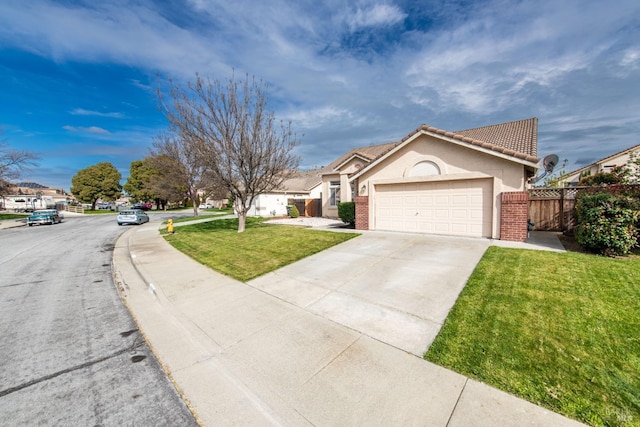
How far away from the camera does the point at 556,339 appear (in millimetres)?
3287

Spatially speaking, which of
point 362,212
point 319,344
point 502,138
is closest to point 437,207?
point 362,212

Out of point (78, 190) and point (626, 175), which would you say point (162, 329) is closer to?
point (626, 175)

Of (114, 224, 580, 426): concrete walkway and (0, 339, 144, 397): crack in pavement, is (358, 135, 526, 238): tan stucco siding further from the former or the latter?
(0, 339, 144, 397): crack in pavement

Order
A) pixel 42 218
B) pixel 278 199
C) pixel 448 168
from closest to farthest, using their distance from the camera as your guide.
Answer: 1. pixel 448 168
2. pixel 42 218
3. pixel 278 199

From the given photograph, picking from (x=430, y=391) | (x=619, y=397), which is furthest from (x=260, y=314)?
(x=619, y=397)

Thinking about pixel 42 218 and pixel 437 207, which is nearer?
pixel 437 207

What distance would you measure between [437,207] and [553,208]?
17.7ft

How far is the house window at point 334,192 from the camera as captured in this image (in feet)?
65.2

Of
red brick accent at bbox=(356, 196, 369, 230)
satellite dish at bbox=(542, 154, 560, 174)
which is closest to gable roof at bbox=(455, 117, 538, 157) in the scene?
satellite dish at bbox=(542, 154, 560, 174)

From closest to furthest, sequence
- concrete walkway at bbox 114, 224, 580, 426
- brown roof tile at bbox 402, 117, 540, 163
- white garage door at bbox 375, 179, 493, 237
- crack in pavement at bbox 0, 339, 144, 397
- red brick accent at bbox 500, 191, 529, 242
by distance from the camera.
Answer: concrete walkway at bbox 114, 224, 580, 426 < crack in pavement at bbox 0, 339, 144, 397 < red brick accent at bbox 500, 191, 529, 242 < brown roof tile at bbox 402, 117, 540, 163 < white garage door at bbox 375, 179, 493, 237

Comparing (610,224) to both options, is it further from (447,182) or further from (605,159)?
(605,159)

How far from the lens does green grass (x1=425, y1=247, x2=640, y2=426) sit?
2.46 m

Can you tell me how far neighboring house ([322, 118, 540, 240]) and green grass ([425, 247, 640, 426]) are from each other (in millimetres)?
4027

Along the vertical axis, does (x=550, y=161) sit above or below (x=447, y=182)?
above
